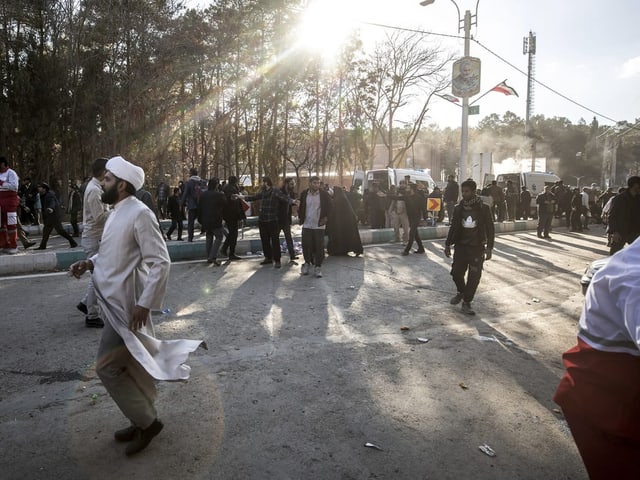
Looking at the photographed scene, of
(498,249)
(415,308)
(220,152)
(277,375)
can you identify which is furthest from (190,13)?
(277,375)

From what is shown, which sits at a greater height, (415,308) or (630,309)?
(630,309)

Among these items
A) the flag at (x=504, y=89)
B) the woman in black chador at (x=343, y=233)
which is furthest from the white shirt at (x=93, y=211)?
the flag at (x=504, y=89)

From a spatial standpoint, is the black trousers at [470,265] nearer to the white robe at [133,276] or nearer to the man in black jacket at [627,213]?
the man in black jacket at [627,213]

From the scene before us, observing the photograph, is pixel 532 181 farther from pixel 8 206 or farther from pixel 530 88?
pixel 530 88

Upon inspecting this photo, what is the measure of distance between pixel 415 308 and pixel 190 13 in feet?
78.7

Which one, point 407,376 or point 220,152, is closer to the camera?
point 407,376

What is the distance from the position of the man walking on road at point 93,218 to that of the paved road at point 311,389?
27 cm

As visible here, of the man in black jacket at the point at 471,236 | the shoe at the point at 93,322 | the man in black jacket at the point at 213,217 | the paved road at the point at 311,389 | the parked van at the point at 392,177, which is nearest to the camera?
the paved road at the point at 311,389

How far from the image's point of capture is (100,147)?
24.6 meters

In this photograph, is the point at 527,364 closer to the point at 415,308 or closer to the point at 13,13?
the point at 415,308

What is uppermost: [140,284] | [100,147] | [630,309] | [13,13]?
[13,13]

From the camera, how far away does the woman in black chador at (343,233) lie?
1130cm

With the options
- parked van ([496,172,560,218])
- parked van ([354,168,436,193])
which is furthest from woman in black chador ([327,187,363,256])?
parked van ([496,172,560,218])

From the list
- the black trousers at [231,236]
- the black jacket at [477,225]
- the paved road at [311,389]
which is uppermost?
the black jacket at [477,225]
